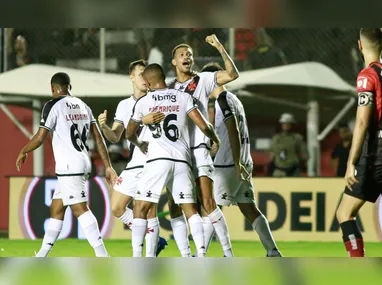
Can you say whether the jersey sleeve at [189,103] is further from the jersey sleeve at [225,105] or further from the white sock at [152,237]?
the white sock at [152,237]

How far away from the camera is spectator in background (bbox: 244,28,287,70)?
1478cm

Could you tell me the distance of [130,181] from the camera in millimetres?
9219

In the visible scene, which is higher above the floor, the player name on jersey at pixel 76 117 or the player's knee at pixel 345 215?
the player name on jersey at pixel 76 117

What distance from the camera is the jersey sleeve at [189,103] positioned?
8.27 m

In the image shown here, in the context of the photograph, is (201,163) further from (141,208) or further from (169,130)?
(141,208)

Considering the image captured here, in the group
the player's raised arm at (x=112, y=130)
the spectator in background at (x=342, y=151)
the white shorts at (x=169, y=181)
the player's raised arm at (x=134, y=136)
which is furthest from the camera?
the spectator in background at (x=342, y=151)

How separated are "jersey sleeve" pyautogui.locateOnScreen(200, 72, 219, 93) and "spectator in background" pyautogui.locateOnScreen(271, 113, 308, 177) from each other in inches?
215

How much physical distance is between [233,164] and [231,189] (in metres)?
0.23

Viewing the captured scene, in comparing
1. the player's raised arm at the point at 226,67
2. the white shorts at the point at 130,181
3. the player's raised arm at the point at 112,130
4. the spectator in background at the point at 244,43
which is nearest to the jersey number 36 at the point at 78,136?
the player's raised arm at the point at 112,130

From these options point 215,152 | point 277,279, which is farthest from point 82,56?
point 277,279

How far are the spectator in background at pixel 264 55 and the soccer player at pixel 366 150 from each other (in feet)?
25.5

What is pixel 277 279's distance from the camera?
5.64m

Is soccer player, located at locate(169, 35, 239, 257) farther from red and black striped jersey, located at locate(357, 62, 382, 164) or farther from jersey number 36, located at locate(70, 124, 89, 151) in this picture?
red and black striped jersey, located at locate(357, 62, 382, 164)

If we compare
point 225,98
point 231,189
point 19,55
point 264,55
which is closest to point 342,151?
point 264,55
